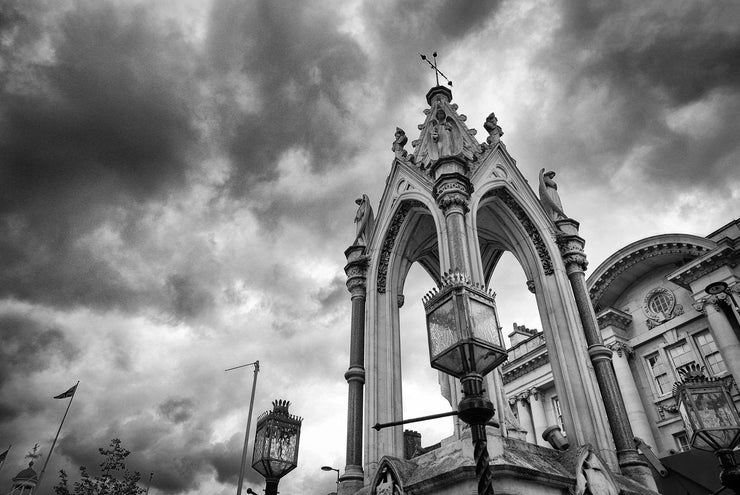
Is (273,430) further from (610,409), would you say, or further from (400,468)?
(610,409)

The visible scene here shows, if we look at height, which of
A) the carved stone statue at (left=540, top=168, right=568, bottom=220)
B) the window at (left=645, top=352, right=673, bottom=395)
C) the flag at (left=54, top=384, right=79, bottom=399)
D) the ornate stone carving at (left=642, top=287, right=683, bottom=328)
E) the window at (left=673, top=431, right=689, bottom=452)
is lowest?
the window at (left=673, top=431, right=689, bottom=452)

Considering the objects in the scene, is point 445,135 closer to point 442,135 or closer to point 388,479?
point 442,135

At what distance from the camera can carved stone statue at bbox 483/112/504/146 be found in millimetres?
14630

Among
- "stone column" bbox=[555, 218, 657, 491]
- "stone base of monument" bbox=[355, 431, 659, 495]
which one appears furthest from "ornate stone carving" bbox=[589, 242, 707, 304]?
"stone base of monument" bbox=[355, 431, 659, 495]

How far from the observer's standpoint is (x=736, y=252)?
25078 millimetres

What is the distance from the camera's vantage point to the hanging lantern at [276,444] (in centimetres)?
923

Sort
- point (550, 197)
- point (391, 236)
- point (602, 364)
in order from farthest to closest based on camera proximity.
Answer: point (550, 197), point (391, 236), point (602, 364)

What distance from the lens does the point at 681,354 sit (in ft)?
91.5

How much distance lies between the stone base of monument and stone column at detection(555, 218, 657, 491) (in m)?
0.60

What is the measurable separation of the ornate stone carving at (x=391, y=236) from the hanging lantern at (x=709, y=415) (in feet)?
24.1

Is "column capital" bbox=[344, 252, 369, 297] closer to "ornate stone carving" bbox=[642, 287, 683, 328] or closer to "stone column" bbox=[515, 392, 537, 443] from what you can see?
"ornate stone carving" bbox=[642, 287, 683, 328]

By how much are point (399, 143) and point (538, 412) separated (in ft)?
77.0

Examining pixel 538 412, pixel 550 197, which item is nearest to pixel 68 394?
pixel 538 412

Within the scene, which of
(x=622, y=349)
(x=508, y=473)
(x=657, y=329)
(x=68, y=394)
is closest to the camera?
(x=508, y=473)
